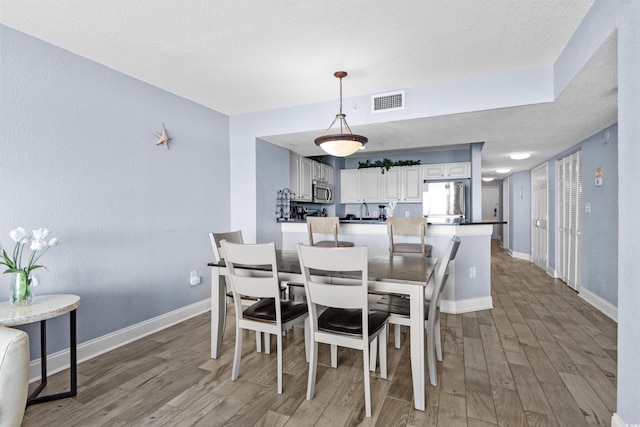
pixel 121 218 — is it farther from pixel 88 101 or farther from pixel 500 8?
pixel 500 8

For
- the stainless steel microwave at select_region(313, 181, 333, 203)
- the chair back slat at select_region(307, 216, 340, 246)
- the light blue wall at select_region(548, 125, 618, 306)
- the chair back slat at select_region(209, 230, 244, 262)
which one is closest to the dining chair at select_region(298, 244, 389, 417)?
the chair back slat at select_region(209, 230, 244, 262)

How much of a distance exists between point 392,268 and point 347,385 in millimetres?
838

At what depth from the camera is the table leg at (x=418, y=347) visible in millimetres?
1862

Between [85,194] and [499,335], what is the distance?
381cm

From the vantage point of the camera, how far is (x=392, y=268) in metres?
2.25

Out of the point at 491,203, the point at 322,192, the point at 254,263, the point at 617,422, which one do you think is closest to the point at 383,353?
the point at 254,263

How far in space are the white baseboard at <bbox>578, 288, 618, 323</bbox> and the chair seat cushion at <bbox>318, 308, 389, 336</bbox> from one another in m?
2.95

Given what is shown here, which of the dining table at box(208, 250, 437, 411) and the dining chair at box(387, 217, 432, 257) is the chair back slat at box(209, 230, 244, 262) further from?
the dining chair at box(387, 217, 432, 257)

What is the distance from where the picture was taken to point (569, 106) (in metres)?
2.87

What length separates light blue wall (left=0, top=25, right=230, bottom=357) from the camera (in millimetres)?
2213

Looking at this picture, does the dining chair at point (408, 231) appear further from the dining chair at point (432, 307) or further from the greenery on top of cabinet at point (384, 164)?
the greenery on top of cabinet at point (384, 164)

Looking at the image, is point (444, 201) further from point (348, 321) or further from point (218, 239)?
point (348, 321)

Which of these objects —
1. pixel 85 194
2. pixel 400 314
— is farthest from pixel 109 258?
pixel 400 314

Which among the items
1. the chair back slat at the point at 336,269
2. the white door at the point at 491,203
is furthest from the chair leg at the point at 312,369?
the white door at the point at 491,203
